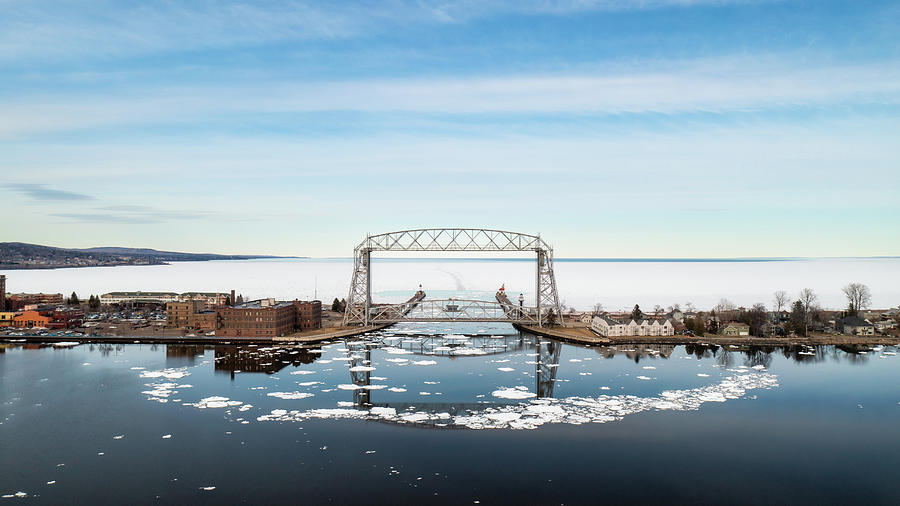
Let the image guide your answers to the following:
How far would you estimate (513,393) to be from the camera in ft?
130

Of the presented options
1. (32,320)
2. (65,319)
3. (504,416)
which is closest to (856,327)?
(504,416)

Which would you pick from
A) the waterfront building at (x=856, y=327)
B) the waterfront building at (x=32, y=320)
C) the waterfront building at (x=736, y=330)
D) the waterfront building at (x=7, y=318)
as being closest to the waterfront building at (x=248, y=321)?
the waterfront building at (x=32, y=320)

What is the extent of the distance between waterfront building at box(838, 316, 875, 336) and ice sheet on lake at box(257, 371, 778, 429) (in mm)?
42043

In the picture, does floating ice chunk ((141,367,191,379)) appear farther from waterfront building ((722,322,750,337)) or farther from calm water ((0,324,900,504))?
waterfront building ((722,322,750,337))

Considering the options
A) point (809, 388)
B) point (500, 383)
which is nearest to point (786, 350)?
point (809, 388)

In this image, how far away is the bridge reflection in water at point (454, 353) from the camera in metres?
36.8

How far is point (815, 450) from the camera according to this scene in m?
28.5

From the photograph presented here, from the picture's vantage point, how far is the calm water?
23.8 m

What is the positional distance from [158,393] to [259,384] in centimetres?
667

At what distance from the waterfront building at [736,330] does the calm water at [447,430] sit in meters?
16.3

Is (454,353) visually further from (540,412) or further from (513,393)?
(540,412)

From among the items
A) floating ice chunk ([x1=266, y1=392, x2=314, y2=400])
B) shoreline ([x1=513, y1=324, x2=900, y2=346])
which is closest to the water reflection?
floating ice chunk ([x1=266, y1=392, x2=314, y2=400])

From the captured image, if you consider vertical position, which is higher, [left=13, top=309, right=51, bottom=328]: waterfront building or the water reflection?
[left=13, top=309, right=51, bottom=328]: waterfront building

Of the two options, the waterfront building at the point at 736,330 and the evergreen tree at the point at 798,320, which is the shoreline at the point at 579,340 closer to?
the evergreen tree at the point at 798,320
